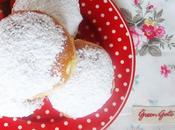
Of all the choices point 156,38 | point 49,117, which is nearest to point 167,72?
point 156,38

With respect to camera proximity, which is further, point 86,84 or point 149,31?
point 149,31

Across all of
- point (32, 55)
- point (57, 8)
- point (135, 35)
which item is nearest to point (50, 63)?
point (32, 55)

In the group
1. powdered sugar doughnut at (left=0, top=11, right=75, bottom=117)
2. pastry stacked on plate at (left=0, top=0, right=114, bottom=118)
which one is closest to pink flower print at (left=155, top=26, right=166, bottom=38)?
pastry stacked on plate at (left=0, top=0, right=114, bottom=118)

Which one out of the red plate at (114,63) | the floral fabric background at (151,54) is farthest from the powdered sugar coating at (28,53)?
the floral fabric background at (151,54)

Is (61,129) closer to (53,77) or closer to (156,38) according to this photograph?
(53,77)

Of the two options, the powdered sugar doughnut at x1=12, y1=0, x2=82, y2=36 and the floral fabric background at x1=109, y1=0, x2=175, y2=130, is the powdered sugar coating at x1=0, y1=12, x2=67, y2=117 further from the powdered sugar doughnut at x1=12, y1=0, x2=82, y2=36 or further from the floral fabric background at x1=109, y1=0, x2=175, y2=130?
the floral fabric background at x1=109, y1=0, x2=175, y2=130

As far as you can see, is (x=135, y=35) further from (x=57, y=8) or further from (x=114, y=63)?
(x=57, y=8)
